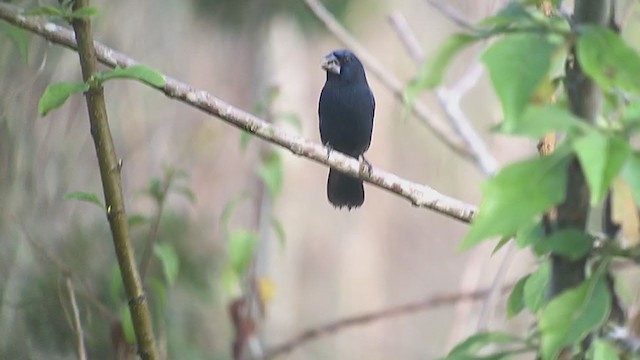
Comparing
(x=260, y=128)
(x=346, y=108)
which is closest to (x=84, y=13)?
(x=260, y=128)

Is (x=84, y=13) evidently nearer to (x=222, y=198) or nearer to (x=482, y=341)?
(x=482, y=341)

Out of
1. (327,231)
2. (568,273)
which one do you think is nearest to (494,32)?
(568,273)

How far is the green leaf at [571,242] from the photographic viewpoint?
1.51 feet

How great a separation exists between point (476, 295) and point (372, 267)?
1.37 metres

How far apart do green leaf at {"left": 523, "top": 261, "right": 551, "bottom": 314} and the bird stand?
75 centimetres

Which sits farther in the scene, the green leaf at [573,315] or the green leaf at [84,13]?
the green leaf at [84,13]

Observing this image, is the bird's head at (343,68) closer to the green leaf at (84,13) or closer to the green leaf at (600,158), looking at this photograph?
the green leaf at (84,13)

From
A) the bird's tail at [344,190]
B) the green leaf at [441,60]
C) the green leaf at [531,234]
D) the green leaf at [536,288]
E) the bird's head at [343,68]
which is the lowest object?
the green leaf at [531,234]

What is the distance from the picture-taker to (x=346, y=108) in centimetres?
147

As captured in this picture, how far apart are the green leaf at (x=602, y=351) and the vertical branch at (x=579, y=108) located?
4 centimetres

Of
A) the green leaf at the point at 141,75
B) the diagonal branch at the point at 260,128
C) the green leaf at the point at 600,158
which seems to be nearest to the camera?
the green leaf at the point at 600,158

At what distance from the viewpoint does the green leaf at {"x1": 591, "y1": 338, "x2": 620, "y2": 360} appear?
1.60 ft

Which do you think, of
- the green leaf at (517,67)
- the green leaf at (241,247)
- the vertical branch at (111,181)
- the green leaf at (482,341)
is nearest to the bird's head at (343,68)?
the green leaf at (241,247)

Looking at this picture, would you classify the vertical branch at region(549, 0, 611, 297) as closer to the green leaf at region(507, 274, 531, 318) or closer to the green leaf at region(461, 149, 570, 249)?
the green leaf at region(461, 149, 570, 249)
